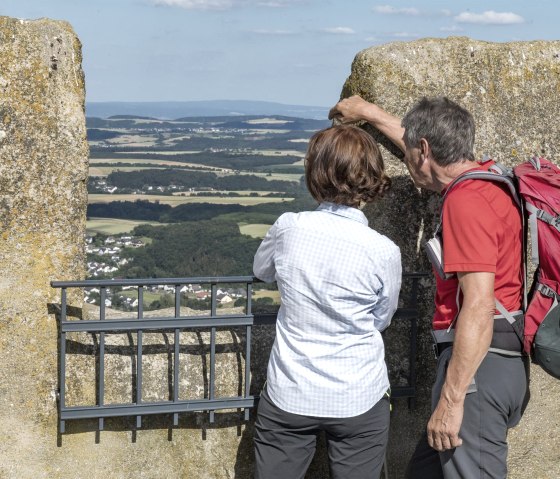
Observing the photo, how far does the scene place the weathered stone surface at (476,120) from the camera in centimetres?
404

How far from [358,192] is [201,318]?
109 centimetres

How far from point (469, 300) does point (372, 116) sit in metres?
1.29

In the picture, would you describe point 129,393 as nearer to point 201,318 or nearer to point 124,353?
point 124,353

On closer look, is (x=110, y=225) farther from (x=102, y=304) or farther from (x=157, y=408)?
(x=102, y=304)

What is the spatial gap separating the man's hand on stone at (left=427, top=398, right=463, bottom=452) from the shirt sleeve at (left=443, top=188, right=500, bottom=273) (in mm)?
526

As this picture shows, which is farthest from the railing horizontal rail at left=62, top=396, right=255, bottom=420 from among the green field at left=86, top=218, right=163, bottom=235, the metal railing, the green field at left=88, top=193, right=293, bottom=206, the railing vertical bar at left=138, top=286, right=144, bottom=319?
the green field at left=88, top=193, right=293, bottom=206

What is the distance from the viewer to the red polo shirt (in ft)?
9.53

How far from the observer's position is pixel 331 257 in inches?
118

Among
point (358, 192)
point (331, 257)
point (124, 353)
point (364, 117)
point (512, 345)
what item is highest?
point (364, 117)

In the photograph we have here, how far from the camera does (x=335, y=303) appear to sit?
3012mm

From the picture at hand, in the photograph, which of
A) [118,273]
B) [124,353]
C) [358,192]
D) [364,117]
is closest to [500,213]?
[358,192]

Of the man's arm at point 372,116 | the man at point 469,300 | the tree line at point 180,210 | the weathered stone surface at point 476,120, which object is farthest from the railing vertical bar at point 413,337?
the tree line at point 180,210

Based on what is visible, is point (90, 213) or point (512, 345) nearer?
point (512, 345)

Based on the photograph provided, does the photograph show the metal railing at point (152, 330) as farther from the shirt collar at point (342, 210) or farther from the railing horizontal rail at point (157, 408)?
the shirt collar at point (342, 210)
